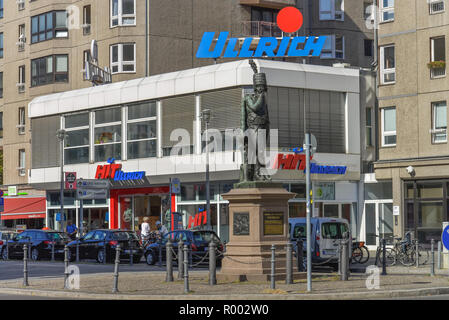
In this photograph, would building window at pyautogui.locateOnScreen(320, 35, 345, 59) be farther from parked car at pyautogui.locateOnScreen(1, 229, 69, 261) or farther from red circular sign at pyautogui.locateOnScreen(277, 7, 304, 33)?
parked car at pyautogui.locateOnScreen(1, 229, 69, 261)

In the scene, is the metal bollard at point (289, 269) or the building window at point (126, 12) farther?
the building window at point (126, 12)

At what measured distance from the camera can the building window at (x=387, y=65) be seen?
44344mm

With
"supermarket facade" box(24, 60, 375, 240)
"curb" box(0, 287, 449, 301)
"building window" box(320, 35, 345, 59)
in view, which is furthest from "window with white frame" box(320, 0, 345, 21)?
"curb" box(0, 287, 449, 301)

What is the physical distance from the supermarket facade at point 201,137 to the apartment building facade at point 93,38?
12.4ft

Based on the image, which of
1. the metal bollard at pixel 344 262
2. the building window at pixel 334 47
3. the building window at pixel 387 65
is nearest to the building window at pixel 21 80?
the building window at pixel 334 47

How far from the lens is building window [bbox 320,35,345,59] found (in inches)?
2335

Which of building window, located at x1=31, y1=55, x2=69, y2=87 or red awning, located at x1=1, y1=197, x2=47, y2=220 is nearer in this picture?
building window, located at x1=31, y1=55, x2=69, y2=87

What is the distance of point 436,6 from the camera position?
42000 millimetres

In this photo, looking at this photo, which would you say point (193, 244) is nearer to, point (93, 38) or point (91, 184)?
point (91, 184)

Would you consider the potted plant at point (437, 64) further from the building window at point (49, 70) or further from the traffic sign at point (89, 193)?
the building window at point (49, 70)

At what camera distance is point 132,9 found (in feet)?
176

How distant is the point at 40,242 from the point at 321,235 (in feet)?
46.0
